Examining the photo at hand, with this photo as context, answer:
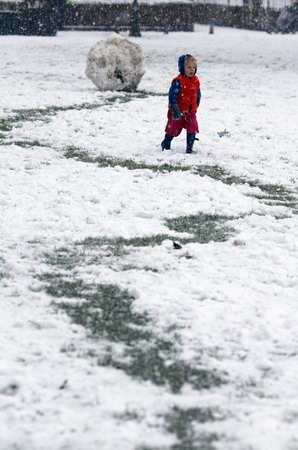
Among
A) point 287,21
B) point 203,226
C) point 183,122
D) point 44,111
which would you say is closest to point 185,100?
point 183,122

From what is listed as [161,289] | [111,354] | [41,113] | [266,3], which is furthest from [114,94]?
[266,3]

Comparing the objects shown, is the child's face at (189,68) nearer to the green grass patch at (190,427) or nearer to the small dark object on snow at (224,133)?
A: the small dark object on snow at (224,133)

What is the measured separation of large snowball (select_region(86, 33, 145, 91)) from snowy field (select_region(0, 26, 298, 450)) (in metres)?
3.33

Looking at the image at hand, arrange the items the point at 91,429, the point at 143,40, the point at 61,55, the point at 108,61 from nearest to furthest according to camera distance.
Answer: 1. the point at 91,429
2. the point at 108,61
3. the point at 61,55
4. the point at 143,40

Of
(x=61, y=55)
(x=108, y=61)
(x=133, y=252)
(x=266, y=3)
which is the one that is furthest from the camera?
(x=266, y=3)

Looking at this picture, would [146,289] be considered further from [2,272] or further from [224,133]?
[224,133]

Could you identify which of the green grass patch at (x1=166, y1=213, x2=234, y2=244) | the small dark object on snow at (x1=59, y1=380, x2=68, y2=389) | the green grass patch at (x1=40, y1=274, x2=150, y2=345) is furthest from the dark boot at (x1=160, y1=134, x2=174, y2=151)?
the small dark object on snow at (x1=59, y1=380, x2=68, y2=389)

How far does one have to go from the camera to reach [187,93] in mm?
8555

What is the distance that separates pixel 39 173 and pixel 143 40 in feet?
70.1

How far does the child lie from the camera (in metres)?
8.41

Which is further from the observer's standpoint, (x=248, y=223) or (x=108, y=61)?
(x=108, y=61)

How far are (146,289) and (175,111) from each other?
14.2ft

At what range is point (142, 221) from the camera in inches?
237

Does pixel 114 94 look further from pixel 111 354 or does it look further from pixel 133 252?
pixel 111 354
